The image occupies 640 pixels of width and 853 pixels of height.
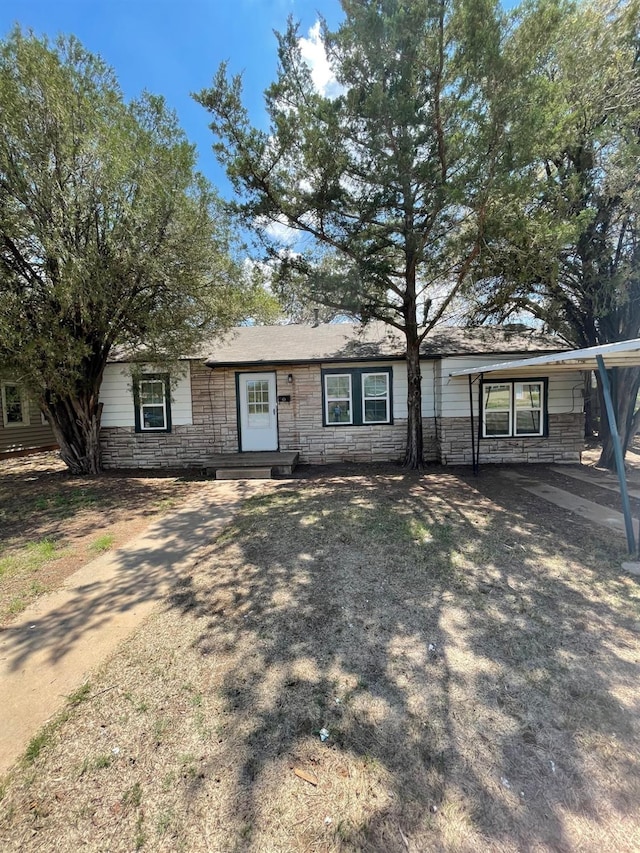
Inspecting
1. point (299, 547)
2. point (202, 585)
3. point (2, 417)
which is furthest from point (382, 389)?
point (2, 417)

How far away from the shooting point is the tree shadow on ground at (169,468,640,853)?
168cm

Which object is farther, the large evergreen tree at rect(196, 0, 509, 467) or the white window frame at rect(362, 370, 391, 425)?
the white window frame at rect(362, 370, 391, 425)

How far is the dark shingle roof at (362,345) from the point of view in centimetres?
952

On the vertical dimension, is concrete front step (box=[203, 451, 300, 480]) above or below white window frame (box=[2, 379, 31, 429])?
below

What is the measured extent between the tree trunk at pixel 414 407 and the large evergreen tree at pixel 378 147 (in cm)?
79

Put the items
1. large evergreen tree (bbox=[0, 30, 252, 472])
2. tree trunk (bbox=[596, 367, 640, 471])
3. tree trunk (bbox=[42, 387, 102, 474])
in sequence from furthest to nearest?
1. tree trunk (bbox=[42, 387, 102, 474])
2. tree trunk (bbox=[596, 367, 640, 471])
3. large evergreen tree (bbox=[0, 30, 252, 472])

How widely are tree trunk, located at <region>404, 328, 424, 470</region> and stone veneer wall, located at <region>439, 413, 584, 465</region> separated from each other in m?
0.83

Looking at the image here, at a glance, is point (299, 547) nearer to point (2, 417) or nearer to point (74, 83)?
point (74, 83)

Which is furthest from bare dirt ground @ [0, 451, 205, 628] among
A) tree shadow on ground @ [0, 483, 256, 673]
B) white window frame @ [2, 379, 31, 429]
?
white window frame @ [2, 379, 31, 429]

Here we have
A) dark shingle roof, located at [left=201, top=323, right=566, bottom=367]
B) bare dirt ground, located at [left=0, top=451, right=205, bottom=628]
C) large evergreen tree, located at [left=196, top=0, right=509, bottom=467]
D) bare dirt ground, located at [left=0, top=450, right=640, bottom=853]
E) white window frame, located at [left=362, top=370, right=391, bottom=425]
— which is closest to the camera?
bare dirt ground, located at [left=0, top=450, right=640, bottom=853]

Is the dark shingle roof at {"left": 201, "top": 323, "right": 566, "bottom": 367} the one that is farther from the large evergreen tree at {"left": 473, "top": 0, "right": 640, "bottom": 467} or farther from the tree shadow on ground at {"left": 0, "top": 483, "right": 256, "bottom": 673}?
the tree shadow on ground at {"left": 0, "top": 483, "right": 256, "bottom": 673}

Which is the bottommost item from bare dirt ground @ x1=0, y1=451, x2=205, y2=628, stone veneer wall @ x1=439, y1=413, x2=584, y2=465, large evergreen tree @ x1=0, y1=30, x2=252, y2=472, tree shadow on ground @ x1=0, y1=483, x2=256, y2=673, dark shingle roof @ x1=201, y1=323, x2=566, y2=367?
tree shadow on ground @ x1=0, y1=483, x2=256, y2=673

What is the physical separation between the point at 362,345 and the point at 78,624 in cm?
835

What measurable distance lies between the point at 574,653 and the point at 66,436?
1009 centimetres
